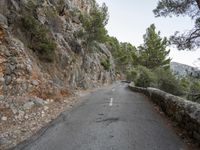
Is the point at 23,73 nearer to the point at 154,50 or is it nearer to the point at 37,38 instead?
the point at 37,38

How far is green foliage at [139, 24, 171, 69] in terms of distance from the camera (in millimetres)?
40906

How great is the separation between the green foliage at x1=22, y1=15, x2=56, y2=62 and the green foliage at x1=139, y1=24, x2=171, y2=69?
2960 cm

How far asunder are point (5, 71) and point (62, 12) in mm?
18937

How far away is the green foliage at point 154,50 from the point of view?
134ft

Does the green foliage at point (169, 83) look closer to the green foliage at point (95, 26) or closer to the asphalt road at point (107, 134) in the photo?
the green foliage at point (95, 26)

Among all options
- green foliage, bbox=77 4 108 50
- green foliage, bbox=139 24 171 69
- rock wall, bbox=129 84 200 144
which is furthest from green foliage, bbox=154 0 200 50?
green foliage, bbox=139 24 171 69

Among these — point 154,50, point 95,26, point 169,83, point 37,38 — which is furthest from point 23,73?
point 154,50

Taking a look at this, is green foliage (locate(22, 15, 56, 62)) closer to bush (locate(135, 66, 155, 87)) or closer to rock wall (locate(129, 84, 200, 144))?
rock wall (locate(129, 84, 200, 144))

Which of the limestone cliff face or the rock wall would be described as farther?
the limestone cliff face

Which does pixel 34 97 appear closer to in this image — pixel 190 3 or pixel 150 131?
pixel 150 131

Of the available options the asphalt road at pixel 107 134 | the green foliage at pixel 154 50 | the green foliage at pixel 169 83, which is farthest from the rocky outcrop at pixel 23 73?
the green foliage at pixel 154 50

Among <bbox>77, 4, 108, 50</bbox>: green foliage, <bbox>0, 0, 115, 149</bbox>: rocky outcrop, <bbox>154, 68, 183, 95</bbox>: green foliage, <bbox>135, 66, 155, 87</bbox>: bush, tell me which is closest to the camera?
<bbox>0, 0, 115, 149</bbox>: rocky outcrop

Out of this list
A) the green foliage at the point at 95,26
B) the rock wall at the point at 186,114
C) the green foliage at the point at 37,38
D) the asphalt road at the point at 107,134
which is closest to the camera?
the asphalt road at the point at 107,134

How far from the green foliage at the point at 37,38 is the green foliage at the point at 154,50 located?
29600 millimetres
